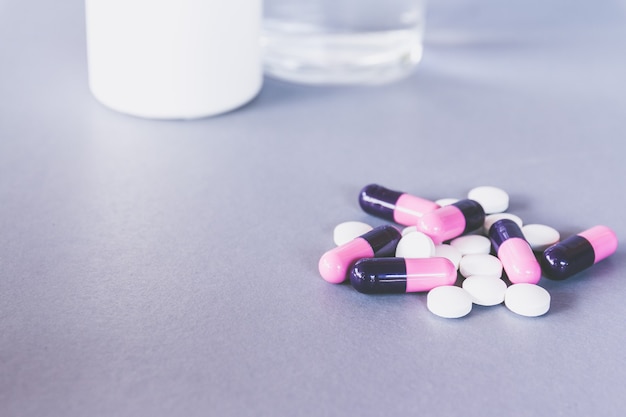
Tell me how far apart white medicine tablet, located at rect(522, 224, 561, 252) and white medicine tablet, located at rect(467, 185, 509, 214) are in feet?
0.18

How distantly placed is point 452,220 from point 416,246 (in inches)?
2.3

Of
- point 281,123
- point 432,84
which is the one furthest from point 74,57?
point 432,84

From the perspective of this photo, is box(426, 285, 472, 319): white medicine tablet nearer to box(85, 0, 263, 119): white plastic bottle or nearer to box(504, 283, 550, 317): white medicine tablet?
box(504, 283, 550, 317): white medicine tablet

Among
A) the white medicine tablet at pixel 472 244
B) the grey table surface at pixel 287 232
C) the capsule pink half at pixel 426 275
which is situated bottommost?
the grey table surface at pixel 287 232

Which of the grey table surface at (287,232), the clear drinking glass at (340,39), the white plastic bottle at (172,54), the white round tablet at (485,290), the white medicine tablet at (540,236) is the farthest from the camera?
the clear drinking glass at (340,39)

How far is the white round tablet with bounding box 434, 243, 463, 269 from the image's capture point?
92cm

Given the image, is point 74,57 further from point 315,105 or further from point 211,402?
point 211,402

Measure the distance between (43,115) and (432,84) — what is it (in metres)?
0.55

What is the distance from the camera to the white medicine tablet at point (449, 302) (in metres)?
0.84

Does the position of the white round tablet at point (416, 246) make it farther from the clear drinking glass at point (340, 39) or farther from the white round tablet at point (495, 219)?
the clear drinking glass at point (340, 39)

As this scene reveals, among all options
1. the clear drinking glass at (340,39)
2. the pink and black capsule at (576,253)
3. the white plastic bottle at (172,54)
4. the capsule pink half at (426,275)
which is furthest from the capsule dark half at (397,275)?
the clear drinking glass at (340,39)

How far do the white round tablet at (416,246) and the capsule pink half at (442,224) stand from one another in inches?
0.5

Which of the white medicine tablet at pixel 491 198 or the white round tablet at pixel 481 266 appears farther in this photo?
the white medicine tablet at pixel 491 198

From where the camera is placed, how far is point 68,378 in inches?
29.5
